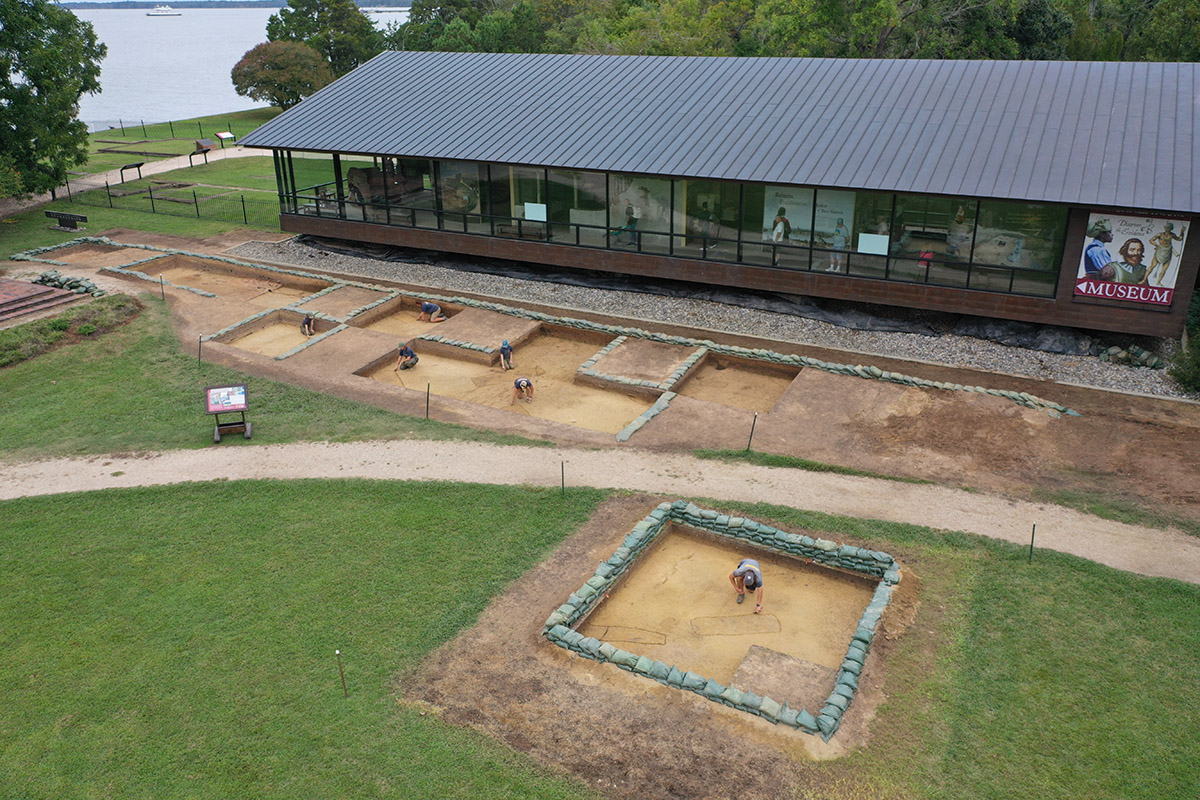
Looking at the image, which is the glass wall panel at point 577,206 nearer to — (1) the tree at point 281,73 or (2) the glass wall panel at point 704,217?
(2) the glass wall panel at point 704,217

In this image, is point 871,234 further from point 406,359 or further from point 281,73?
point 281,73

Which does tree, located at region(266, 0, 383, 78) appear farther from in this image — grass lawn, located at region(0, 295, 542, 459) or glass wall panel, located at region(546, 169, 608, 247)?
grass lawn, located at region(0, 295, 542, 459)

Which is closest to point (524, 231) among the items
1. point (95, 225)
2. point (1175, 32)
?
point (95, 225)

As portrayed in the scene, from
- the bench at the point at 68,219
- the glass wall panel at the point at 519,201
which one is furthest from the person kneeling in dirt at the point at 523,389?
the bench at the point at 68,219

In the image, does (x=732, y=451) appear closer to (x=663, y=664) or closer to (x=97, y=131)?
(x=663, y=664)


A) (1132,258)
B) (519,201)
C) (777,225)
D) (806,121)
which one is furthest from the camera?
(519,201)
